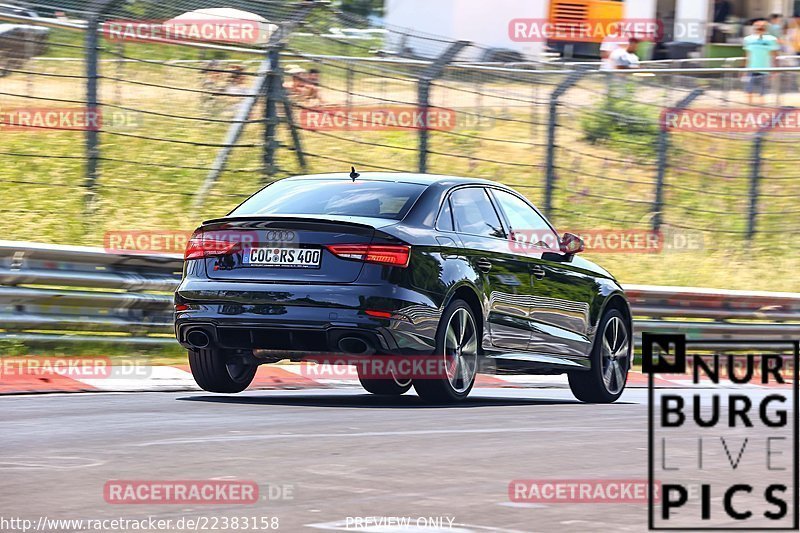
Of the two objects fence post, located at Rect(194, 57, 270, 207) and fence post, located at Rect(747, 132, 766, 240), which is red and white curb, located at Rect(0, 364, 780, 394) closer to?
fence post, located at Rect(194, 57, 270, 207)

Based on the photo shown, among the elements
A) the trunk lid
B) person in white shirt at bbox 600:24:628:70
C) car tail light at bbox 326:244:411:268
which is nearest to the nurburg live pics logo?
car tail light at bbox 326:244:411:268

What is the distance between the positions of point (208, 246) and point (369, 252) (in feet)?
3.45

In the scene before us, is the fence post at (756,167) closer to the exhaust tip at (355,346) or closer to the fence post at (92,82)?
the fence post at (92,82)

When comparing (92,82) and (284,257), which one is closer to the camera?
(284,257)

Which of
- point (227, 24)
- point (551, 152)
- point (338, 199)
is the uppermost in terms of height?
point (227, 24)

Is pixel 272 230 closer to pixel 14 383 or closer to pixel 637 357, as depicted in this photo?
pixel 14 383

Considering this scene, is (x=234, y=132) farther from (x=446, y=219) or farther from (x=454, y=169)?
(x=446, y=219)

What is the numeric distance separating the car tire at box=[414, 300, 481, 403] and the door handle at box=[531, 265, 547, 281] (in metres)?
0.91

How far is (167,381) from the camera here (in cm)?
1153

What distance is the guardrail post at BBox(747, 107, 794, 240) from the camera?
20766mm

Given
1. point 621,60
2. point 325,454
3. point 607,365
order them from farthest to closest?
point 621,60 < point 607,365 < point 325,454

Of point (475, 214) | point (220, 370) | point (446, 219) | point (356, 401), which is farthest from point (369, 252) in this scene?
point (220, 370)

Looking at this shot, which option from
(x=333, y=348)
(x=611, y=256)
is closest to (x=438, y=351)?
(x=333, y=348)

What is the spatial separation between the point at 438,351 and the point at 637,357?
7.85 meters
